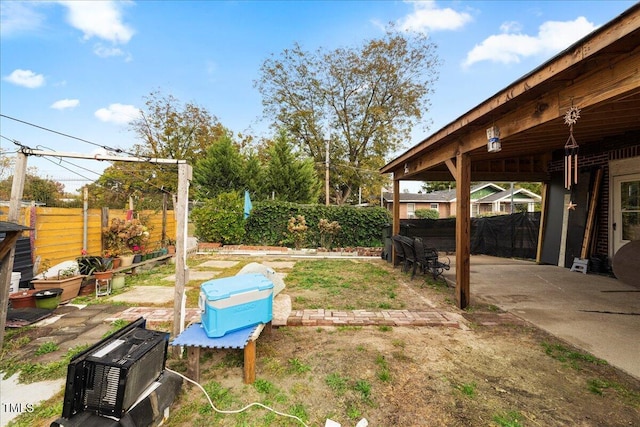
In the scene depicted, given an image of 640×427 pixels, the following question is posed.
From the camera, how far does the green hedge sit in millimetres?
10664

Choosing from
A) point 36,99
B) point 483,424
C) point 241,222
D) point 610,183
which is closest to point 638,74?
point 483,424

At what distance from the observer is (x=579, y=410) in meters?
2.00

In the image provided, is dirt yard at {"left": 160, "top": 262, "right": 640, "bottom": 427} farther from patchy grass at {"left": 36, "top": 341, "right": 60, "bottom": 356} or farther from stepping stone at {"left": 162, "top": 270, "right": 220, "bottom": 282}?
stepping stone at {"left": 162, "top": 270, "right": 220, "bottom": 282}

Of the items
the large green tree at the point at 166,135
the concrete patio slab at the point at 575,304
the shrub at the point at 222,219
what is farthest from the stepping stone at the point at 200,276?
the large green tree at the point at 166,135

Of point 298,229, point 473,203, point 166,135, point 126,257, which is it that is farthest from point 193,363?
point 473,203

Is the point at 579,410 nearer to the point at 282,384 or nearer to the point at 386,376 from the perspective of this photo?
the point at 386,376

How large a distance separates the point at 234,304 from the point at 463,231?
354 cm

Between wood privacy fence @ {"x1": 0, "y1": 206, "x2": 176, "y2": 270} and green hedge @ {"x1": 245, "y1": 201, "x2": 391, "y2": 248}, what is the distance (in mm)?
4368

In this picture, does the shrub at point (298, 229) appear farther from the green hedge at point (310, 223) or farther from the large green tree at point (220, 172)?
the large green tree at point (220, 172)

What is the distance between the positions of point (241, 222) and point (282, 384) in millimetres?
8605

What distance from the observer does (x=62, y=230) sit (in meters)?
5.52

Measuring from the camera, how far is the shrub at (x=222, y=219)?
10.4 meters

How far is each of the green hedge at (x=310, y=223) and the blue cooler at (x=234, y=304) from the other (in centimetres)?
795

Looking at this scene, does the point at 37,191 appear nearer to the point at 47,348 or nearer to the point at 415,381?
the point at 47,348
